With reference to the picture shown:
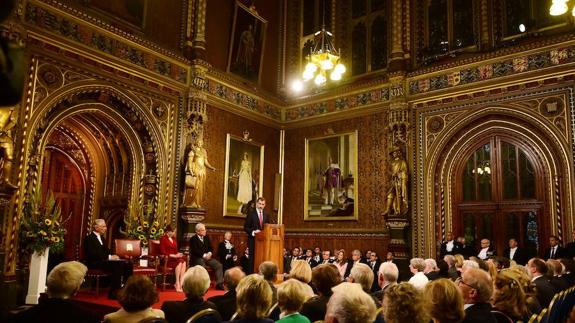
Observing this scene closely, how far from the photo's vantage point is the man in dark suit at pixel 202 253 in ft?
32.9

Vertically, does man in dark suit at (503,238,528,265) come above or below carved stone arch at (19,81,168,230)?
below

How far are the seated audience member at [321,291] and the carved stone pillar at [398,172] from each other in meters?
8.38

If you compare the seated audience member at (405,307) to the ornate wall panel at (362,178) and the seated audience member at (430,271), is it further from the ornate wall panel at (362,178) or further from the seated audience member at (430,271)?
the ornate wall panel at (362,178)

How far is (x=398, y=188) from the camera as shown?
40.2 ft

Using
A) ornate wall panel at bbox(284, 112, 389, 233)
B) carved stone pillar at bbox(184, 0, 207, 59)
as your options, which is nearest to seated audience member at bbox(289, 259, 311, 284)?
ornate wall panel at bbox(284, 112, 389, 233)

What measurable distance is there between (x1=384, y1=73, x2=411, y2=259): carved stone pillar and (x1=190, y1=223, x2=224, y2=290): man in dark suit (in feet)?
14.9

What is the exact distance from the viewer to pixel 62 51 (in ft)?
31.9

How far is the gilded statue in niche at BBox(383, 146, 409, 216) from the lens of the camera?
12.2 m

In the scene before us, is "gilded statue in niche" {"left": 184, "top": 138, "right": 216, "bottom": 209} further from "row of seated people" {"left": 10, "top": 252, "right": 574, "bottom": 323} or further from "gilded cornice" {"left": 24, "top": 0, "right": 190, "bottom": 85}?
"row of seated people" {"left": 10, "top": 252, "right": 574, "bottom": 323}

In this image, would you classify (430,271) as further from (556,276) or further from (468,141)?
(468,141)

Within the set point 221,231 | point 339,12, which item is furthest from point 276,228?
point 339,12

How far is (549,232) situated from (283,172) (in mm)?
7492

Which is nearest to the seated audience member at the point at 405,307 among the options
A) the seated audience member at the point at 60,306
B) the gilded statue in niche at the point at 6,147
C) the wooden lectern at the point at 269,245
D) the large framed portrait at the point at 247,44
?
the seated audience member at the point at 60,306

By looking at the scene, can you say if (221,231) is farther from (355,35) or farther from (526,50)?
(526,50)
